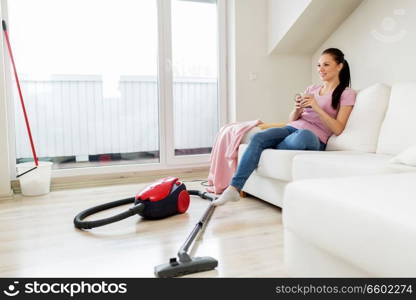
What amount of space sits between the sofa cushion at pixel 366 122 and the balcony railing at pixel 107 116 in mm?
1696

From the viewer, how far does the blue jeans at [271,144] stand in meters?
2.23

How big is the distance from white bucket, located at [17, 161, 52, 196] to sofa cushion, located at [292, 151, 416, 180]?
1.99 metres

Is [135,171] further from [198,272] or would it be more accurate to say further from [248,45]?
[198,272]

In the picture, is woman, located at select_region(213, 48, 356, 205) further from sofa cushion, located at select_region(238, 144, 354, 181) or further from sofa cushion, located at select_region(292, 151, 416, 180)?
sofa cushion, located at select_region(292, 151, 416, 180)

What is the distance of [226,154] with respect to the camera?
270 cm

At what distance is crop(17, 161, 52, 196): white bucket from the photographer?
285 centimetres

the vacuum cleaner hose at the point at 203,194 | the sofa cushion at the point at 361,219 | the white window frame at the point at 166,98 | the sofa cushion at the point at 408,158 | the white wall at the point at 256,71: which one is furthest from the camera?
the white wall at the point at 256,71

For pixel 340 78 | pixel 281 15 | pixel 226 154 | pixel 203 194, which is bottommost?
pixel 203 194

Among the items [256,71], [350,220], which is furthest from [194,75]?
[350,220]

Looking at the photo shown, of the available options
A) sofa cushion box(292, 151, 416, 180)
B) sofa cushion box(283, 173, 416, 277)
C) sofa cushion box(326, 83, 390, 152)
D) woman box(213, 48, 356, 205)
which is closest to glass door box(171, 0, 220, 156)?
woman box(213, 48, 356, 205)

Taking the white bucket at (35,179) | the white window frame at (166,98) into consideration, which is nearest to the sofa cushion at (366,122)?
the white window frame at (166,98)

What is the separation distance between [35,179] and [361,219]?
2635mm

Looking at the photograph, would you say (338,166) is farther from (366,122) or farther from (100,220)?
(100,220)

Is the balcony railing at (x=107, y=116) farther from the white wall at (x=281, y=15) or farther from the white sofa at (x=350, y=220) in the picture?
the white sofa at (x=350, y=220)
